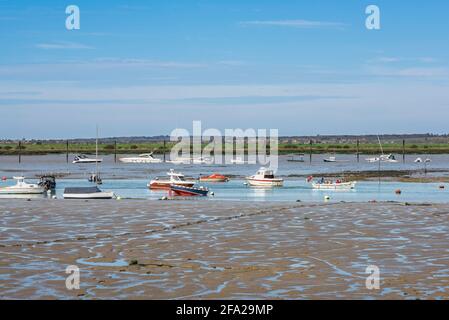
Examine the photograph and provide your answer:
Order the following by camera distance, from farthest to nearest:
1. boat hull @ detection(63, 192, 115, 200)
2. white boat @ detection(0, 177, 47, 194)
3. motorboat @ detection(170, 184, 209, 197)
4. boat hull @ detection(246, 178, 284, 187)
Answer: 1. boat hull @ detection(246, 178, 284, 187)
2. motorboat @ detection(170, 184, 209, 197)
3. white boat @ detection(0, 177, 47, 194)
4. boat hull @ detection(63, 192, 115, 200)

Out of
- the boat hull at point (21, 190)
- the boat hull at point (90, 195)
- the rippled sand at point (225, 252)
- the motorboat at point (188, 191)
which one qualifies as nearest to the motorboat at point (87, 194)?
the boat hull at point (90, 195)

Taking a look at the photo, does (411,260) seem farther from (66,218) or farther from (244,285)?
(66,218)

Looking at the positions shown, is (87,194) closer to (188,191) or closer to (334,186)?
(188,191)

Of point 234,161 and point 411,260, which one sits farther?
point 234,161

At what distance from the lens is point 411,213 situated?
146ft

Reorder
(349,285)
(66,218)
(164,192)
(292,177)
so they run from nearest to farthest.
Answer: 1. (349,285)
2. (66,218)
3. (164,192)
4. (292,177)

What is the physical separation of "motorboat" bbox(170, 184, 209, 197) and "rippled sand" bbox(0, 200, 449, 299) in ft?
71.0

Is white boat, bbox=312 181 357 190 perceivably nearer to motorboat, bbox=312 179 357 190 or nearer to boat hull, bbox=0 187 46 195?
motorboat, bbox=312 179 357 190

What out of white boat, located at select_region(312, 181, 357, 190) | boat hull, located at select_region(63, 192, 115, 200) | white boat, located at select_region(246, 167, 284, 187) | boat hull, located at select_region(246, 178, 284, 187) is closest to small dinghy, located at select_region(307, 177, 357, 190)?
white boat, located at select_region(312, 181, 357, 190)

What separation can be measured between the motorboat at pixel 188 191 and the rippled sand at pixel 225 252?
71.0 ft

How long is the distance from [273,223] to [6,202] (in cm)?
2255

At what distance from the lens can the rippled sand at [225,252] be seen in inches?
865

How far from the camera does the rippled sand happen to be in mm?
21969
